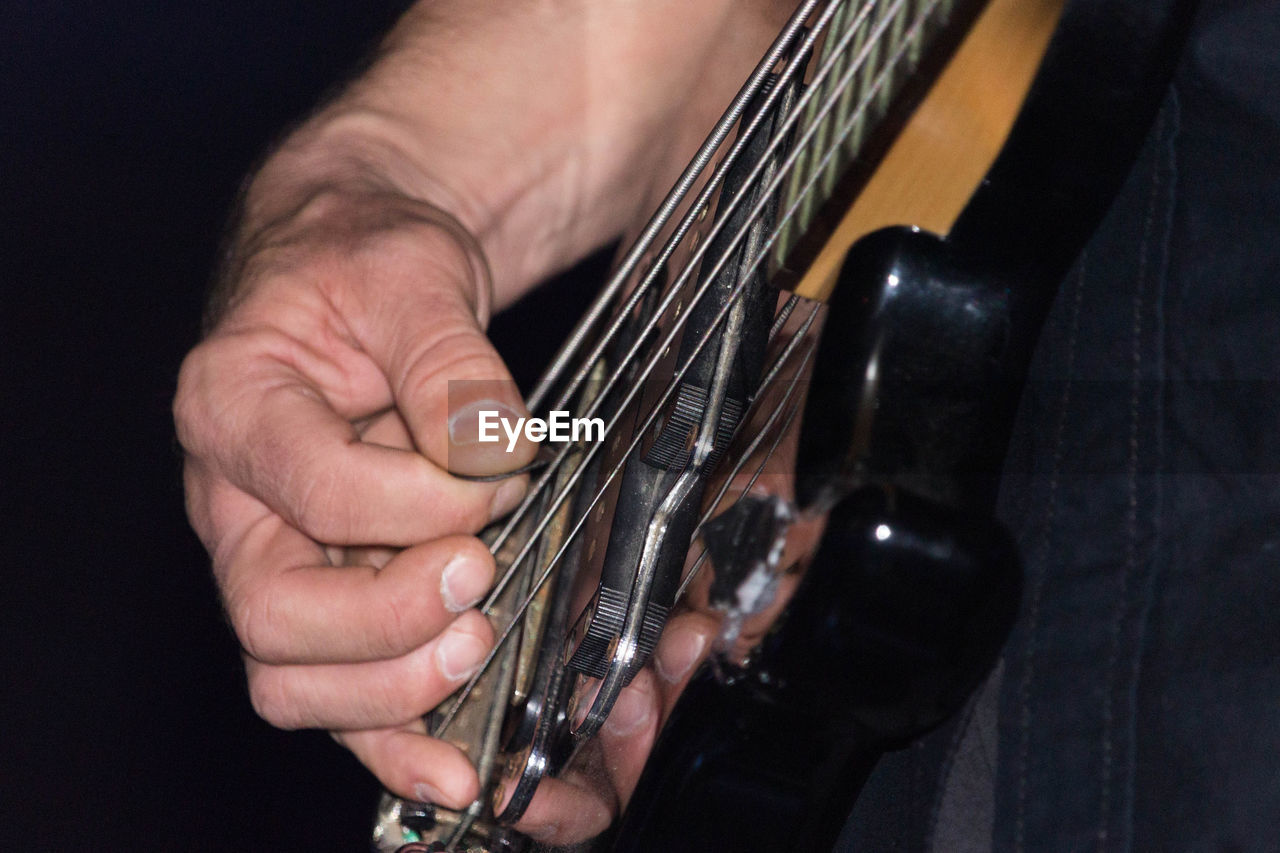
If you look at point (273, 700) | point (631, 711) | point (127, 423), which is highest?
point (631, 711)

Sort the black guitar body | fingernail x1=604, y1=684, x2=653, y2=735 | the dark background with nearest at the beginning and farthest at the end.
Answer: the black guitar body → fingernail x1=604, y1=684, x2=653, y2=735 → the dark background

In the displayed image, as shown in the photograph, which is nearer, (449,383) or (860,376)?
(860,376)

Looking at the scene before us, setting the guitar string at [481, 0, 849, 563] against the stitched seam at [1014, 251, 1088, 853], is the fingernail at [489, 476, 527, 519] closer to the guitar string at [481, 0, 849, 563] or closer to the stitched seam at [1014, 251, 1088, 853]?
the guitar string at [481, 0, 849, 563]

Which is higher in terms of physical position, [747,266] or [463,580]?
[747,266]

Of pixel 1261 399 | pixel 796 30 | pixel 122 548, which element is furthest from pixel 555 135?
pixel 122 548

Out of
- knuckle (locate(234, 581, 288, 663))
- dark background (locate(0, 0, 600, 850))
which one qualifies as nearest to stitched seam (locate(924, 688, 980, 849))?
knuckle (locate(234, 581, 288, 663))

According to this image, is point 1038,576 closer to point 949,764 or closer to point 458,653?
point 949,764

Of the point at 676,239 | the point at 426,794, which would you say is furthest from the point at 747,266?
the point at 426,794
